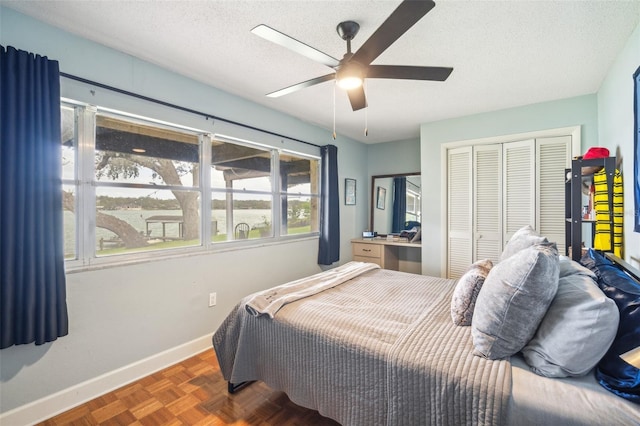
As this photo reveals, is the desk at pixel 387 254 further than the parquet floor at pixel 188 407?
Yes

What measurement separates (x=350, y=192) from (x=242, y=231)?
2043 mm

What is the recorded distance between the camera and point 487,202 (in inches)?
138

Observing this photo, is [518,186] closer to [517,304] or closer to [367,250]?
[367,250]

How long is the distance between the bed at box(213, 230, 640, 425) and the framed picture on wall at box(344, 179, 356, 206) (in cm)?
241

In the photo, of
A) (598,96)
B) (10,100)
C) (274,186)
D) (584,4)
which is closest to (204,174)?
(274,186)

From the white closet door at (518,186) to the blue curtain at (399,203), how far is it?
144cm

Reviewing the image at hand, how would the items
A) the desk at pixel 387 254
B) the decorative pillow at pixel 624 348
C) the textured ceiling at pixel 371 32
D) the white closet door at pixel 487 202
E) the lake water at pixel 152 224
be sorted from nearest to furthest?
the decorative pillow at pixel 624 348
the textured ceiling at pixel 371 32
the lake water at pixel 152 224
the white closet door at pixel 487 202
the desk at pixel 387 254

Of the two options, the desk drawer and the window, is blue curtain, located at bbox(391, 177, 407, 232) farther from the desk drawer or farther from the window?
the window

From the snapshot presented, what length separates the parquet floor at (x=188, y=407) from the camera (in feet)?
5.71

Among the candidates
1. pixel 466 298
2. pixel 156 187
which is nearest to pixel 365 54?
pixel 466 298

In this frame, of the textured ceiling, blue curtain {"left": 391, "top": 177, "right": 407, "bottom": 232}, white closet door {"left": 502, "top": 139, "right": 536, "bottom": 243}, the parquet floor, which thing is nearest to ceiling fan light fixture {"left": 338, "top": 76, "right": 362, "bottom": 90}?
the textured ceiling

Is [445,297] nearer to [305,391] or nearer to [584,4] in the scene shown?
[305,391]

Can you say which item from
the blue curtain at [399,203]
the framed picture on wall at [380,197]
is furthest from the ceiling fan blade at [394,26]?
the framed picture on wall at [380,197]

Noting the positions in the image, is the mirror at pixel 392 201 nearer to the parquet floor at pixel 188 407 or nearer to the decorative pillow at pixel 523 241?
the decorative pillow at pixel 523 241
